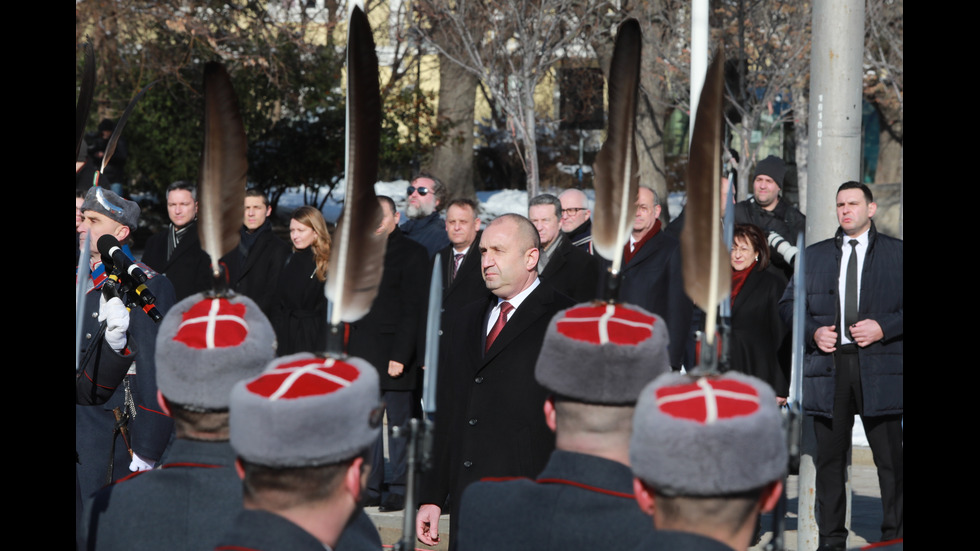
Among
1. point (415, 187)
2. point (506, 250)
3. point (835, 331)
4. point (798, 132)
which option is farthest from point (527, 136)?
point (506, 250)

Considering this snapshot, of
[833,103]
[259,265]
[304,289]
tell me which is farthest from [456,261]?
[833,103]

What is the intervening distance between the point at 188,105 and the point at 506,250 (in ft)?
48.5

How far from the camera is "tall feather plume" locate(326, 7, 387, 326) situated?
3451 millimetres

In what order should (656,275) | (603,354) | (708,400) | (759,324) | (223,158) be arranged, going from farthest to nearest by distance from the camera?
(656,275)
(759,324)
(223,158)
(603,354)
(708,400)

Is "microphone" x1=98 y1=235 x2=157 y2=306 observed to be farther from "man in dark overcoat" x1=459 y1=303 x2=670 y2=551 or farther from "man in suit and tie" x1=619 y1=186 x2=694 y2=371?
"man in suit and tie" x1=619 y1=186 x2=694 y2=371

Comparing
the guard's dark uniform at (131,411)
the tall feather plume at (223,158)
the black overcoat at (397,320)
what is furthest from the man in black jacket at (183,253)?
the tall feather plume at (223,158)

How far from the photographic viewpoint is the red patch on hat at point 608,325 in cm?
378

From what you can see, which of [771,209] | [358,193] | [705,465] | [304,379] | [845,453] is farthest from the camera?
[771,209]

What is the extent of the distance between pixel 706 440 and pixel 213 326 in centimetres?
175

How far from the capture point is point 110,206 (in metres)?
6.39

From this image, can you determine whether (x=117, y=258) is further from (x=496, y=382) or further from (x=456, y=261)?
(x=456, y=261)

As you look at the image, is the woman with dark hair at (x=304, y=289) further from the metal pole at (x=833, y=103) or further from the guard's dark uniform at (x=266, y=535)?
the guard's dark uniform at (x=266, y=535)

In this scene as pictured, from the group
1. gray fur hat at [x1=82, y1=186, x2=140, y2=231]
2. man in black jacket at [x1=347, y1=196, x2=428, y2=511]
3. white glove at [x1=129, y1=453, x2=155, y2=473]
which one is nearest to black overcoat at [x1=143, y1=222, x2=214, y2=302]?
man in black jacket at [x1=347, y1=196, x2=428, y2=511]

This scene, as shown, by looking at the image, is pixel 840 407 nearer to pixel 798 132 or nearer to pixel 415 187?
pixel 415 187
